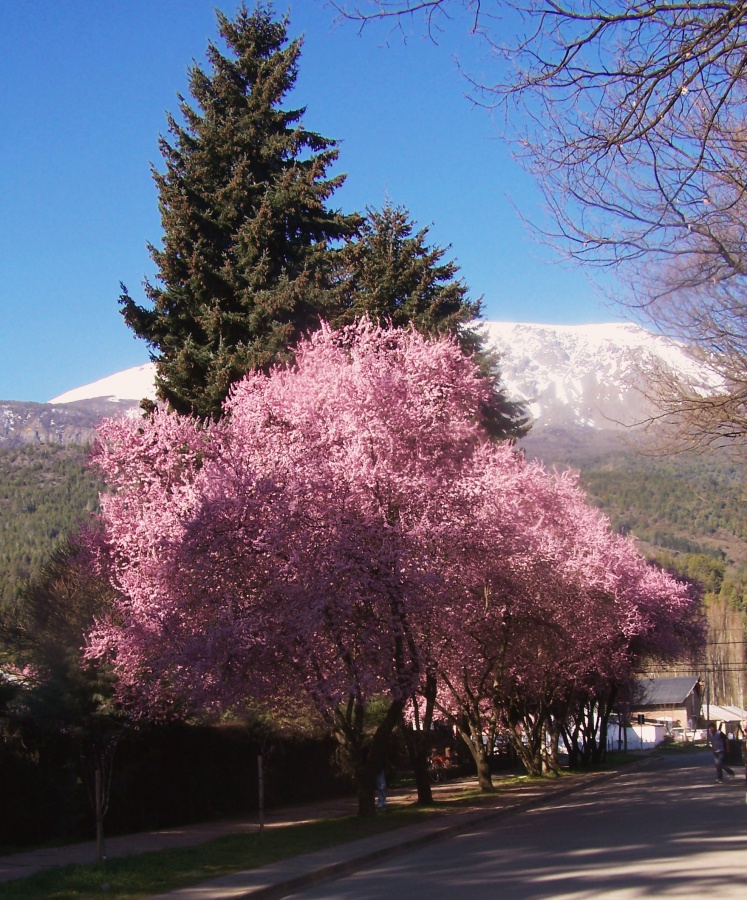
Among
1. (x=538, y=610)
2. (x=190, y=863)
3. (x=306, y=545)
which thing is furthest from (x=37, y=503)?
(x=190, y=863)

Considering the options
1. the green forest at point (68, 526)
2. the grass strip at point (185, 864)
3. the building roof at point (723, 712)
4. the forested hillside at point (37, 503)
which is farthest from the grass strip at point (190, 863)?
the building roof at point (723, 712)

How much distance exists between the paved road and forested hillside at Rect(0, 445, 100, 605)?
81.2m

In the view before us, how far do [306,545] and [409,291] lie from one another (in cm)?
2296

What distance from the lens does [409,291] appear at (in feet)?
128

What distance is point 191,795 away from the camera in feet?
72.6

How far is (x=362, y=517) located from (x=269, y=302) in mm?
15165

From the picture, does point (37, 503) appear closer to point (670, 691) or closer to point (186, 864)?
point (670, 691)

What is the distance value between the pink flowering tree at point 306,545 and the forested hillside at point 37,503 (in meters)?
78.2

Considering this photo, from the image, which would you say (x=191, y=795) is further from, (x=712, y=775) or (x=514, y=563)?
(x=712, y=775)

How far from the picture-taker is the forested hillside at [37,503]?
409 ft

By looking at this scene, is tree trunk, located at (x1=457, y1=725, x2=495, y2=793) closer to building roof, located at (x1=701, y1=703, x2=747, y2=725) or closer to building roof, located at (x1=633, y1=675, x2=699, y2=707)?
building roof, located at (x1=633, y1=675, x2=699, y2=707)

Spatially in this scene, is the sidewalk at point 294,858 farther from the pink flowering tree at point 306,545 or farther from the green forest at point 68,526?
the green forest at point 68,526

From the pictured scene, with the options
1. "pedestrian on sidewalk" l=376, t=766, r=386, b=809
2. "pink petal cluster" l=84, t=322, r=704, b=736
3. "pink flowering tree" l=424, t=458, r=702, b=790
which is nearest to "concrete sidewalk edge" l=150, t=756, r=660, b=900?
"pedestrian on sidewalk" l=376, t=766, r=386, b=809

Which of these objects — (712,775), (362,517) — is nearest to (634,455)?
(362,517)
